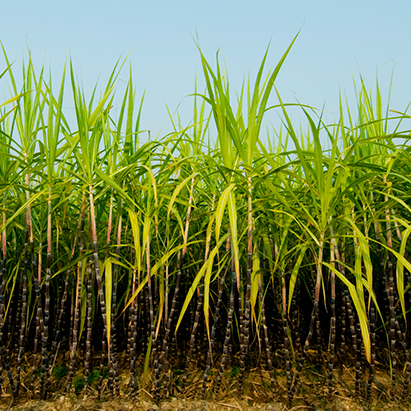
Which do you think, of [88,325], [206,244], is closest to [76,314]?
[88,325]

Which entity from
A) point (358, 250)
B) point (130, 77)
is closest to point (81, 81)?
point (130, 77)

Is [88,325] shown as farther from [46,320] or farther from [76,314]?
[46,320]

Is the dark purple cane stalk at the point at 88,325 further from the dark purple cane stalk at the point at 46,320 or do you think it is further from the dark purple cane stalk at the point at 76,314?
the dark purple cane stalk at the point at 46,320

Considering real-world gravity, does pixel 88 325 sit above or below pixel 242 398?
above

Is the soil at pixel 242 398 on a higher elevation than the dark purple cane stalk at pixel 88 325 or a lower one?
lower

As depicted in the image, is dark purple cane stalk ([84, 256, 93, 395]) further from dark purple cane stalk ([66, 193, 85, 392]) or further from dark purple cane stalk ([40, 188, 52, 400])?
dark purple cane stalk ([40, 188, 52, 400])

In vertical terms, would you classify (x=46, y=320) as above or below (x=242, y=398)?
above

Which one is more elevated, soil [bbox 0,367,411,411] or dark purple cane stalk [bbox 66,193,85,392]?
dark purple cane stalk [bbox 66,193,85,392]

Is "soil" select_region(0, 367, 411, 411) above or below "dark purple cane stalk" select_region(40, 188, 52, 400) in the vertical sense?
below

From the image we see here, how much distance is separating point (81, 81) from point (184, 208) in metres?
0.78

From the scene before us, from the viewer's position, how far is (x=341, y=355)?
1943 mm

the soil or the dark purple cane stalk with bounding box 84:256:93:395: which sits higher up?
the dark purple cane stalk with bounding box 84:256:93:395

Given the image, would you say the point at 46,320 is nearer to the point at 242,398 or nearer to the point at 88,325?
the point at 88,325

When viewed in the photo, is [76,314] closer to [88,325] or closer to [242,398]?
[88,325]
